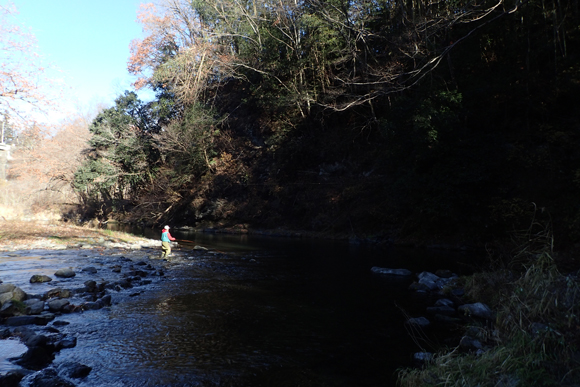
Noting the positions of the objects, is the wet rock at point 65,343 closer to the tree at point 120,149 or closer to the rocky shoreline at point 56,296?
the rocky shoreline at point 56,296

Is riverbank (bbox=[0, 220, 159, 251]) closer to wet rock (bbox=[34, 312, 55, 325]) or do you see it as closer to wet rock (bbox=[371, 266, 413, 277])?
wet rock (bbox=[34, 312, 55, 325])

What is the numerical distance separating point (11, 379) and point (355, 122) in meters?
24.6

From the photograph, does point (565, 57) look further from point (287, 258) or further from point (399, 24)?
point (287, 258)

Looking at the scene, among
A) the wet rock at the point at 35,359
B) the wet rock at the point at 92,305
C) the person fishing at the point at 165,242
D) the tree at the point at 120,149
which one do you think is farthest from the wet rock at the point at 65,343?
the tree at the point at 120,149

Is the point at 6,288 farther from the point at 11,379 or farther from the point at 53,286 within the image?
the point at 11,379

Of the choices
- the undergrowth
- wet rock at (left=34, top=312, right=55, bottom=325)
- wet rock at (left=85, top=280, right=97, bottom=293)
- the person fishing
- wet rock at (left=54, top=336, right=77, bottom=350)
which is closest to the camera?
the undergrowth

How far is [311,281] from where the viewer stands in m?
11.2

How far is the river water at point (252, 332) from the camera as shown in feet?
16.7

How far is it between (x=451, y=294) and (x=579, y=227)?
4.85 m

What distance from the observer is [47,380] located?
4.46 m

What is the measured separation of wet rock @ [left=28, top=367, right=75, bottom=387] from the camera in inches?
173

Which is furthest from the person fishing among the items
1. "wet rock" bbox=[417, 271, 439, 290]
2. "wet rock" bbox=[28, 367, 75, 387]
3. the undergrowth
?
the undergrowth

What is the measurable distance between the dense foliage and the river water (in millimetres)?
6125

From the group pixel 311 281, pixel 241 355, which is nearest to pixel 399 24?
pixel 311 281
